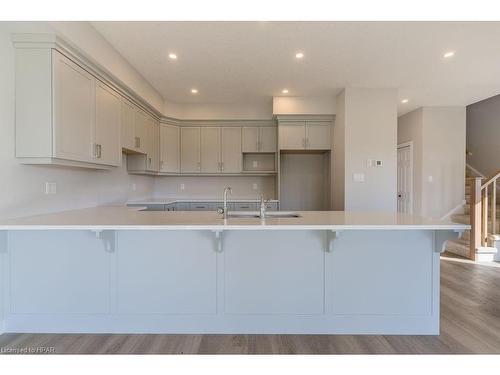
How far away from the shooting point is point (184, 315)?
2104 millimetres

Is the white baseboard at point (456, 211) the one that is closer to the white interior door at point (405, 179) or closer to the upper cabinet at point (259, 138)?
the white interior door at point (405, 179)

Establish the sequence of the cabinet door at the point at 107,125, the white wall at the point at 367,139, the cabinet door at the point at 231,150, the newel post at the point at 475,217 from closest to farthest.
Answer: the cabinet door at the point at 107,125
the newel post at the point at 475,217
the white wall at the point at 367,139
the cabinet door at the point at 231,150

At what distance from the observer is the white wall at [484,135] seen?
20.0ft

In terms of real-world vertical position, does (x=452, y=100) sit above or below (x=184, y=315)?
above

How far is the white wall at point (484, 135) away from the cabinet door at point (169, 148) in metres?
6.71

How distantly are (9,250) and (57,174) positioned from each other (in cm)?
80

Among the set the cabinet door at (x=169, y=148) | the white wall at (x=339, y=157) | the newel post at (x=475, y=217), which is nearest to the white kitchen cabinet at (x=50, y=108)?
the cabinet door at (x=169, y=148)

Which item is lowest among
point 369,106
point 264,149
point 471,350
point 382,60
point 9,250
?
point 471,350

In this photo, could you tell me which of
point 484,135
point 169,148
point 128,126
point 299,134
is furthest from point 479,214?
point 128,126

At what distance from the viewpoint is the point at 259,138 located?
501 cm

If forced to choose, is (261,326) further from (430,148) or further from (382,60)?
(430,148)

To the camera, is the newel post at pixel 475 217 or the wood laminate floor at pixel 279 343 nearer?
the wood laminate floor at pixel 279 343

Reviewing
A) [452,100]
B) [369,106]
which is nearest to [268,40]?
[369,106]

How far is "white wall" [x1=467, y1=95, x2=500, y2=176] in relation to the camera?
6.11m
